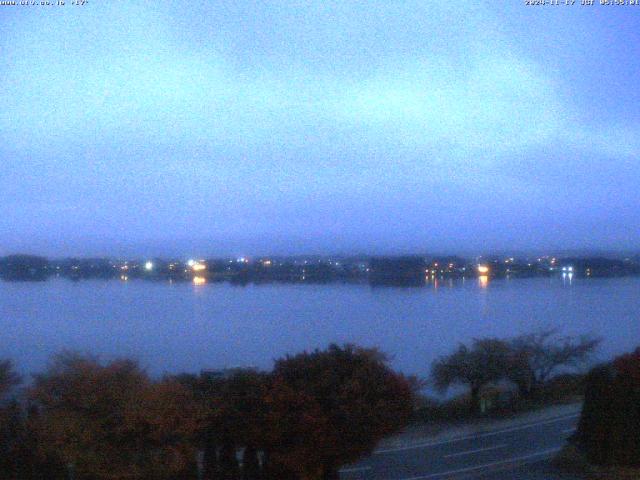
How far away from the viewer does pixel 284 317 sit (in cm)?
3156

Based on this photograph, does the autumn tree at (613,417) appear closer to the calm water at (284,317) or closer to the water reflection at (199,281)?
the calm water at (284,317)

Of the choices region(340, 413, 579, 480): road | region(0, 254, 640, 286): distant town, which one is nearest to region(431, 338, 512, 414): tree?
region(340, 413, 579, 480): road

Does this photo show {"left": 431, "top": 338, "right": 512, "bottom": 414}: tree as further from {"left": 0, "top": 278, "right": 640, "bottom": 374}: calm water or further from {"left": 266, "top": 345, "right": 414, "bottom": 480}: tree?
{"left": 266, "top": 345, "right": 414, "bottom": 480}: tree

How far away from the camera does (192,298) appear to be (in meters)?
33.2

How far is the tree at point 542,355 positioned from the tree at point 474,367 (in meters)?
0.50

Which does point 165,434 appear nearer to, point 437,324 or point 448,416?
point 448,416

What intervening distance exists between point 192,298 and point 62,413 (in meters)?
25.4

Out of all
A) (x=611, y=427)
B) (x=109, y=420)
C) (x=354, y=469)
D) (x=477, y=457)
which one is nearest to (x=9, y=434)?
(x=109, y=420)

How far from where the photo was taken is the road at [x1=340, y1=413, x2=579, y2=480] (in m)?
10.3

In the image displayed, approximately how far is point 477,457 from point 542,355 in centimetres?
1002

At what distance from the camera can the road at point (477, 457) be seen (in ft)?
33.9

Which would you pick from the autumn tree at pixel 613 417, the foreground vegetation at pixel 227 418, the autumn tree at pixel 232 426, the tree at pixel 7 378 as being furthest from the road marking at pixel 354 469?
the tree at pixel 7 378

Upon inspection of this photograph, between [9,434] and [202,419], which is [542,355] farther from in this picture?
[9,434]

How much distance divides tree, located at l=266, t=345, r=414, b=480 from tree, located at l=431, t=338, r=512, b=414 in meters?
8.96
